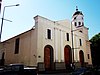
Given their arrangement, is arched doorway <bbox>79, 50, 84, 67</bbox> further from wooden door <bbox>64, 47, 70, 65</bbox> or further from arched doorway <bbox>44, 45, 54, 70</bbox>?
arched doorway <bbox>44, 45, 54, 70</bbox>

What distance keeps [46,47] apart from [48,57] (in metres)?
1.96

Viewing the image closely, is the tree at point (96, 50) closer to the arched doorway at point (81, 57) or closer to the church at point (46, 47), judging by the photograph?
the church at point (46, 47)

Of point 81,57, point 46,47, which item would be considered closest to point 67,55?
point 46,47

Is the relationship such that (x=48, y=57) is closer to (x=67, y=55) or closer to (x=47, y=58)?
(x=47, y=58)

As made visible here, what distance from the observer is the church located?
25.3 m

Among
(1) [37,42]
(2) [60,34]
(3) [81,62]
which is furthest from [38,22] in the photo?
(3) [81,62]

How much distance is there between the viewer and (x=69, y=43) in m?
32.6

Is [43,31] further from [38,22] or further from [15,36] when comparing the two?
[15,36]

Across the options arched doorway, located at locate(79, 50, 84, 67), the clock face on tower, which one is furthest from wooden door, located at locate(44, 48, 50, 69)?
the clock face on tower

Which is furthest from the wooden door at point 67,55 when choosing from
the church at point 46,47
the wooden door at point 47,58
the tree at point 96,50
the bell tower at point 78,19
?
the tree at point 96,50

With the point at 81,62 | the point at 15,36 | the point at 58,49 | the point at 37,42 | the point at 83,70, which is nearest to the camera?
the point at 83,70

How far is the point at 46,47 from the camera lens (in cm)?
2706

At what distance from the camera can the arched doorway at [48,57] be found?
26.4 m

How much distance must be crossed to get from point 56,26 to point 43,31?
454cm
